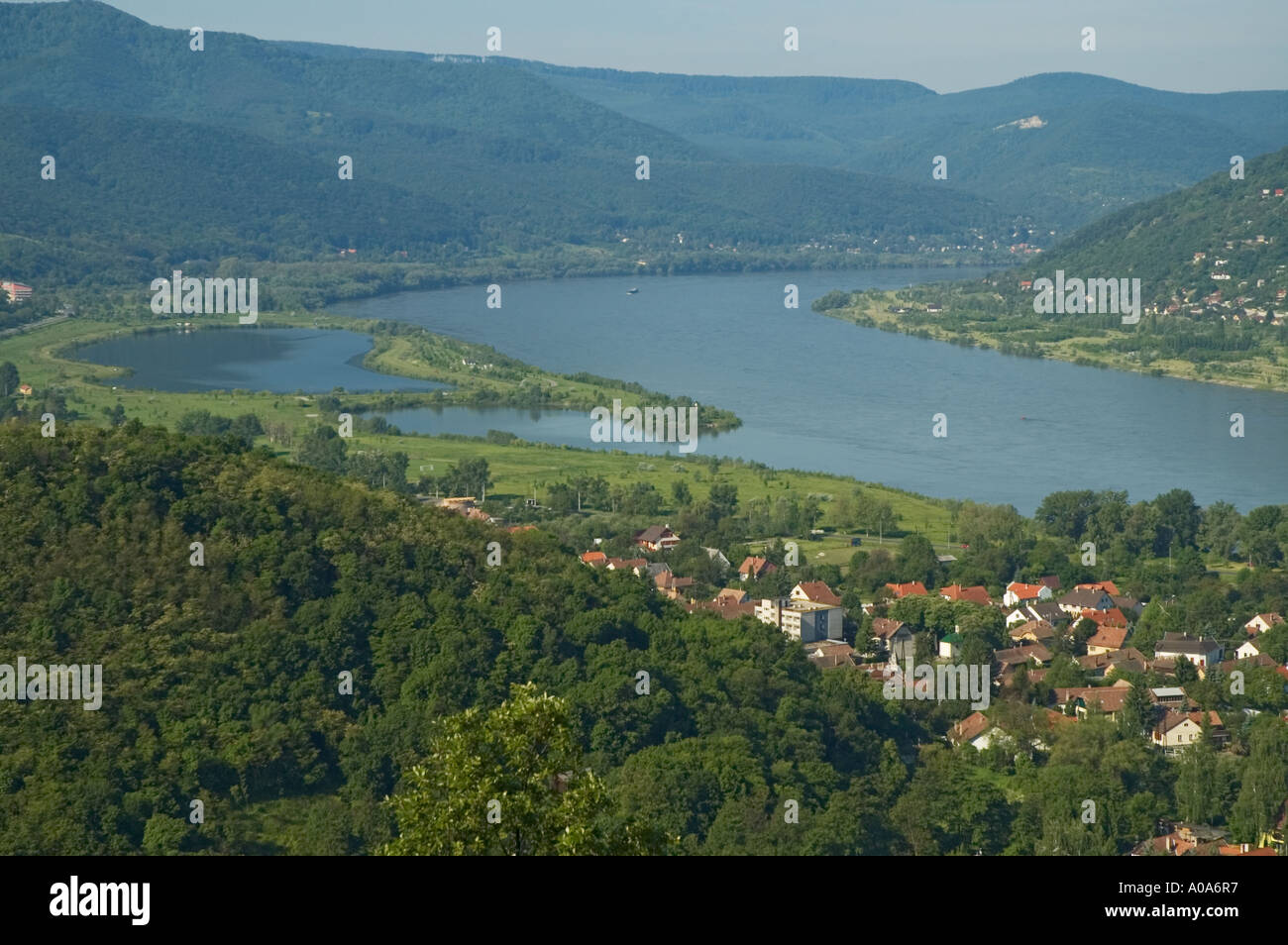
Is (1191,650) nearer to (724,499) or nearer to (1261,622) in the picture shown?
(1261,622)

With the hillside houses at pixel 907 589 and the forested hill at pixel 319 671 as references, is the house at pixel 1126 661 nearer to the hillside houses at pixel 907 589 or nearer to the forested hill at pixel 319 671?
the hillside houses at pixel 907 589

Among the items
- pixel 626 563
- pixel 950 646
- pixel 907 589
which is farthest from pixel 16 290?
pixel 950 646

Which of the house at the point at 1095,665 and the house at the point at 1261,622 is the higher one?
the house at the point at 1261,622

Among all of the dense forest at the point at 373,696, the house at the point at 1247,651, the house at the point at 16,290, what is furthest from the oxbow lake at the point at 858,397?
the dense forest at the point at 373,696

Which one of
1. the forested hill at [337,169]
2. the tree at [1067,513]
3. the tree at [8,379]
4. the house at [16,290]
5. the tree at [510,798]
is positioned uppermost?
the forested hill at [337,169]

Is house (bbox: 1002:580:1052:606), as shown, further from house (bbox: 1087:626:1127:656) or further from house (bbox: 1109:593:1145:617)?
house (bbox: 1087:626:1127:656)
